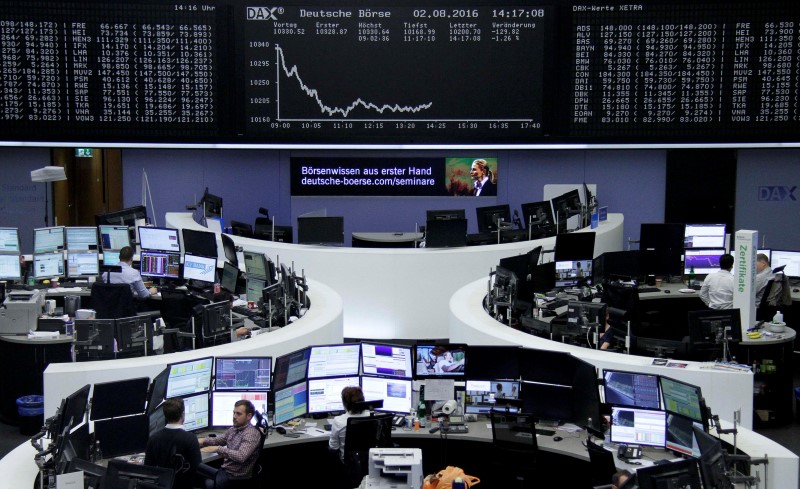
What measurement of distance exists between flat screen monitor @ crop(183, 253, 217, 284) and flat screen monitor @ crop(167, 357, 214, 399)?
419cm

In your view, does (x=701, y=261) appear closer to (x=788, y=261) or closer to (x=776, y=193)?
(x=788, y=261)

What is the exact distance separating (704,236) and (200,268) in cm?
573

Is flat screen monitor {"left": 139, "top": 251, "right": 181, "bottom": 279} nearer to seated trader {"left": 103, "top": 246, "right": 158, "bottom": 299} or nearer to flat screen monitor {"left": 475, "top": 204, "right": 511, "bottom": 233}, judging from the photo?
seated trader {"left": 103, "top": 246, "right": 158, "bottom": 299}

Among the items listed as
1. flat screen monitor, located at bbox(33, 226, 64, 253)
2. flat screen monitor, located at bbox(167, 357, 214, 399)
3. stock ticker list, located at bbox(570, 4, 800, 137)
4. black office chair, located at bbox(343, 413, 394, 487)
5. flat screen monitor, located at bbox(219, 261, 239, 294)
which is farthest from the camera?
flat screen monitor, located at bbox(33, 226, 64, 253)

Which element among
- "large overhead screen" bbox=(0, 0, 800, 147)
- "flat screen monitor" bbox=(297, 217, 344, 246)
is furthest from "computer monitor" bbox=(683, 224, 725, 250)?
"flat screen monitor" bbox=(297, 217, 344, 246)

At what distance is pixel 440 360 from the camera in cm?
791

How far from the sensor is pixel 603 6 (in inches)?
469

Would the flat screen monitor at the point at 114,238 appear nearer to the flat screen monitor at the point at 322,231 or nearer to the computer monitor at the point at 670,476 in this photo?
the flat screen monitor at the point at 322,231

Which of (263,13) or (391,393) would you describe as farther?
(263,13)

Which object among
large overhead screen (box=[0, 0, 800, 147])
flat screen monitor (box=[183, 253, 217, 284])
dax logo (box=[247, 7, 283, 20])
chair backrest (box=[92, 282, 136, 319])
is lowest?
chair backrest (box=[92, 282, 136, 319])

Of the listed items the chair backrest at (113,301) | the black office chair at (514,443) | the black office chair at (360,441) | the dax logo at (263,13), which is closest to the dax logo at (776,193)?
the dax logo at (263,13)

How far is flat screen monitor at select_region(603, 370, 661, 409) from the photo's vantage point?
7.17 metres

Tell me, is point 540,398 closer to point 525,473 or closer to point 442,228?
point 525,473

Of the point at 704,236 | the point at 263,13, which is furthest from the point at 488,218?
the point at 263,13
